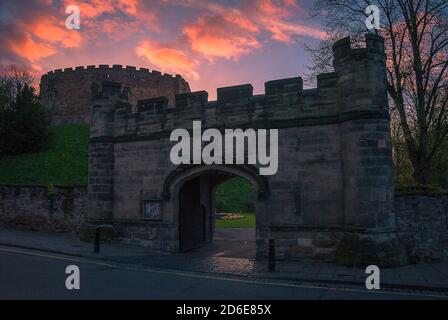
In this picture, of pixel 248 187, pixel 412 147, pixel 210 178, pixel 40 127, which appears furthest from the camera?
pixel 248 187

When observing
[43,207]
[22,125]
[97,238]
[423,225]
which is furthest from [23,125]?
[423,225]

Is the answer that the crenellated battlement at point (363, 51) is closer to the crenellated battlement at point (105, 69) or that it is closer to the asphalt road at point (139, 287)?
the asphalt road at point (139, 287)

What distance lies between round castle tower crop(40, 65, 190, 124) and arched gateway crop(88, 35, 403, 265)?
113ft

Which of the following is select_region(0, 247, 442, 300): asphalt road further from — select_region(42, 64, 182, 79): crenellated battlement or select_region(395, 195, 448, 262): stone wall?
select_region(42, 64, 182, 79): crenellated battlement

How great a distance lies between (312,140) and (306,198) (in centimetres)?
184

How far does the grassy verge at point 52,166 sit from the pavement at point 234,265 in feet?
34.6

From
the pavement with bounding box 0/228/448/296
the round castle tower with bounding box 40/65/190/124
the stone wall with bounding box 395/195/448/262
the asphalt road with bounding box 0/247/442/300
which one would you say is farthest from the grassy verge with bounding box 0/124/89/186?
the stone wall with bounding box 395/195/448/262

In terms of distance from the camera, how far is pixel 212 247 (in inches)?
607

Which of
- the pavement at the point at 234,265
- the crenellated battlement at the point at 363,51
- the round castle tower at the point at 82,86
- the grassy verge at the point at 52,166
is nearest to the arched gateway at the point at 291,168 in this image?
the crenellated battlement at the point at 363,51

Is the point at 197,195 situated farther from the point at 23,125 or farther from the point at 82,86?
the point at 82,86

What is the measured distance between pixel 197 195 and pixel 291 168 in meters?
5.37

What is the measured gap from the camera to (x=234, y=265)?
11.0 meters

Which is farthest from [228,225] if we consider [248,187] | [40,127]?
[40,127]
